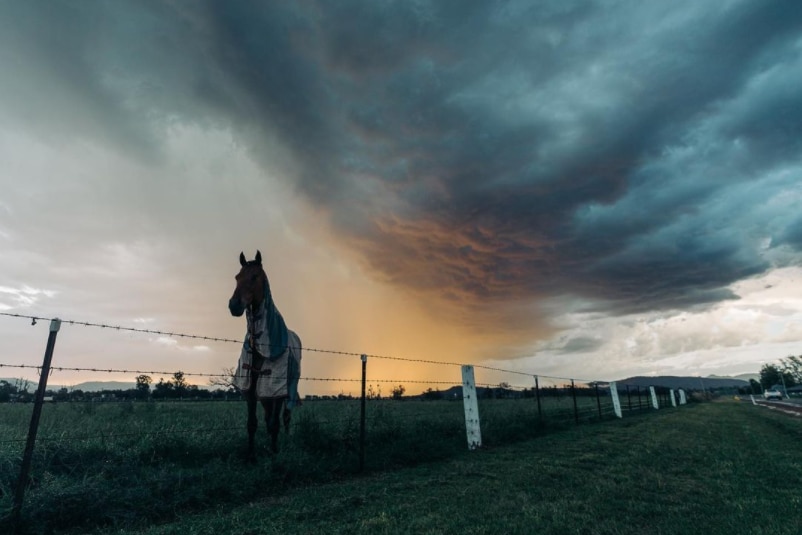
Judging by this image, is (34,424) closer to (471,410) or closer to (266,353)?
(266,353)

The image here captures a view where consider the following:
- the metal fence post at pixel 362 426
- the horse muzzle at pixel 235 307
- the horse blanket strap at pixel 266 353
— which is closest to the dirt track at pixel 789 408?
the metal fence post at pixel 362 426

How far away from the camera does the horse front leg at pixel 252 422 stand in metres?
6.99

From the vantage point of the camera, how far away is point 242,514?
486 centimetres

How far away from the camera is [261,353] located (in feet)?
24.7

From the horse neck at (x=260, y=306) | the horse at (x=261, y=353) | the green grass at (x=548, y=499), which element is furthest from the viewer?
the horse neck at (x=260, y=306)

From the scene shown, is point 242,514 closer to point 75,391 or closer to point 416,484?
point 416,484

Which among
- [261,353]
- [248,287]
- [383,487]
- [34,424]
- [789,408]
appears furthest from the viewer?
[789,408]

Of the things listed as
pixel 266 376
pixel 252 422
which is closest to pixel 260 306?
pixel 266 376

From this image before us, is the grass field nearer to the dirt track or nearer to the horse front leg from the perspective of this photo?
the horse front leg

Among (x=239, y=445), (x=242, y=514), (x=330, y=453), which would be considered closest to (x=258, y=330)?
(x=239, y=445)

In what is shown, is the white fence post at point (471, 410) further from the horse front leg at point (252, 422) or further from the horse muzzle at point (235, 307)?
the horse muzzle at point (235, 307)

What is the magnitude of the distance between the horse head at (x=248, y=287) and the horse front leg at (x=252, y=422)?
1561 mm

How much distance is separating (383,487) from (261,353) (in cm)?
317

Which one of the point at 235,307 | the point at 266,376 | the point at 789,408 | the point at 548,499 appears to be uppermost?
the point at 235,307
